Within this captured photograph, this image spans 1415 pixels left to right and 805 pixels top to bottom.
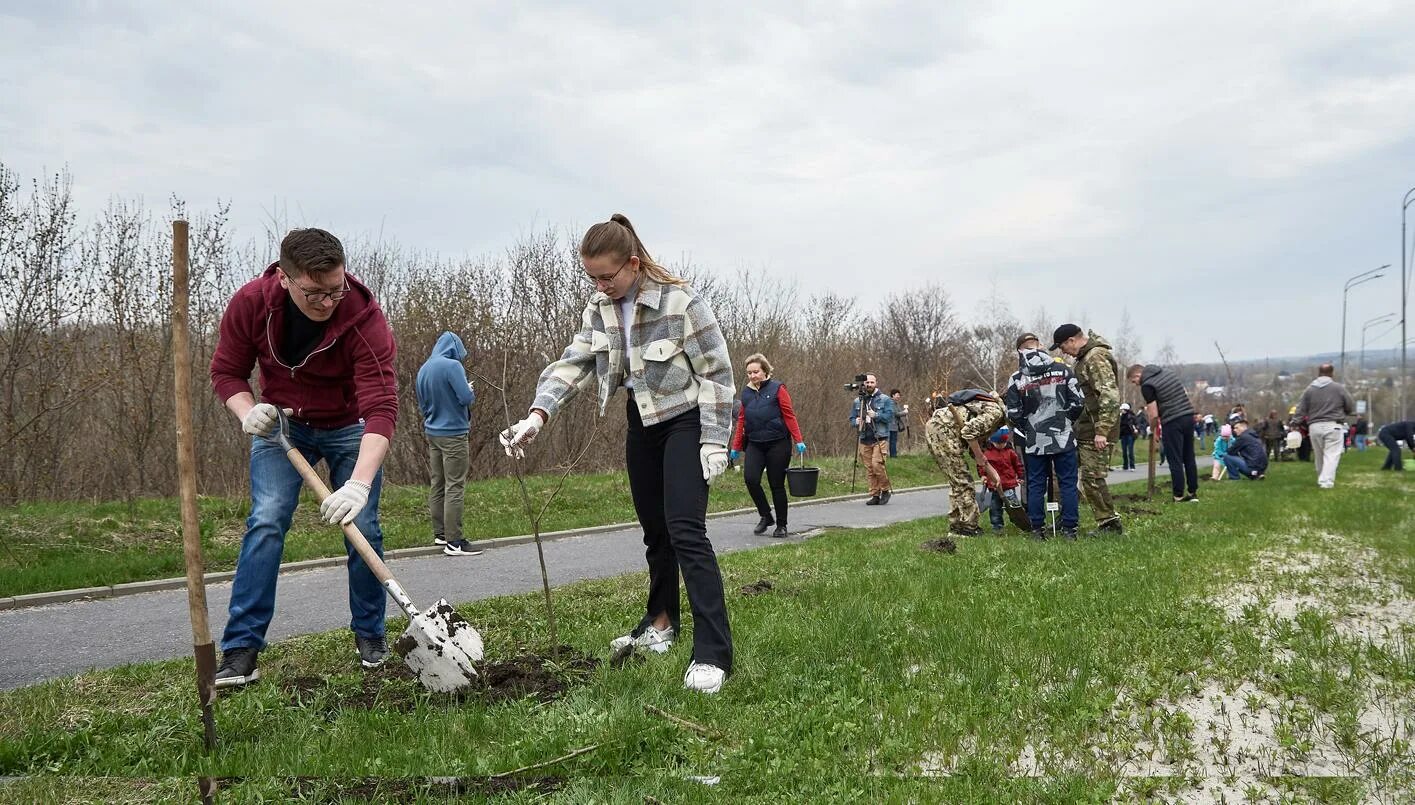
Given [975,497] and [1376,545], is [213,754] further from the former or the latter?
[1376,545]

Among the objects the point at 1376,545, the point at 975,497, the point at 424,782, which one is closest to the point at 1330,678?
the point at 424,782

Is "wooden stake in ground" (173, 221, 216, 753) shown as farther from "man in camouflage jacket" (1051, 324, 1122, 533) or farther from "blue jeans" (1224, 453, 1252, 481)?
"blue jeans" (1224, 453, 1252, 481)

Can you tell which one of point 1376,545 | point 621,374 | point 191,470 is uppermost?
point 621,374

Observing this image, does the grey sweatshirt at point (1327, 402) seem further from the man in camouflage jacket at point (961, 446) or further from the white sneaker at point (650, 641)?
the white sneaker at point (650, 641)

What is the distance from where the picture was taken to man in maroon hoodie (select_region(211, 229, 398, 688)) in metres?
4.35

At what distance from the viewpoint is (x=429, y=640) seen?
13.4 feet

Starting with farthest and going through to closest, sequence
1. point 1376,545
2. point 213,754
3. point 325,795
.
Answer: point 1376,545, point 213,754, point 325,795

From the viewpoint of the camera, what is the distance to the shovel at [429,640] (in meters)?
4.10

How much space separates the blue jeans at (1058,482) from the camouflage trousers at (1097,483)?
567 mm

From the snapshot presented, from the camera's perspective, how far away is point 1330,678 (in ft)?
13.9

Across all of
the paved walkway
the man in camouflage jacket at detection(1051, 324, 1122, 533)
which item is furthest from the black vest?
the man in camouflage jacket at detection(1051, 324, 1122, 533)

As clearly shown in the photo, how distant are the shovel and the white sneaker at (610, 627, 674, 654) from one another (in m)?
0.88

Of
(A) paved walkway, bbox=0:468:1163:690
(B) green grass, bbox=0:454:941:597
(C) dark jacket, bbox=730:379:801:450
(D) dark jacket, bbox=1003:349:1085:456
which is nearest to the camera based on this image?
(A) paved walkway, bbox=0:468:1163:690

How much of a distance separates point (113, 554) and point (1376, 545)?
12349 mm
